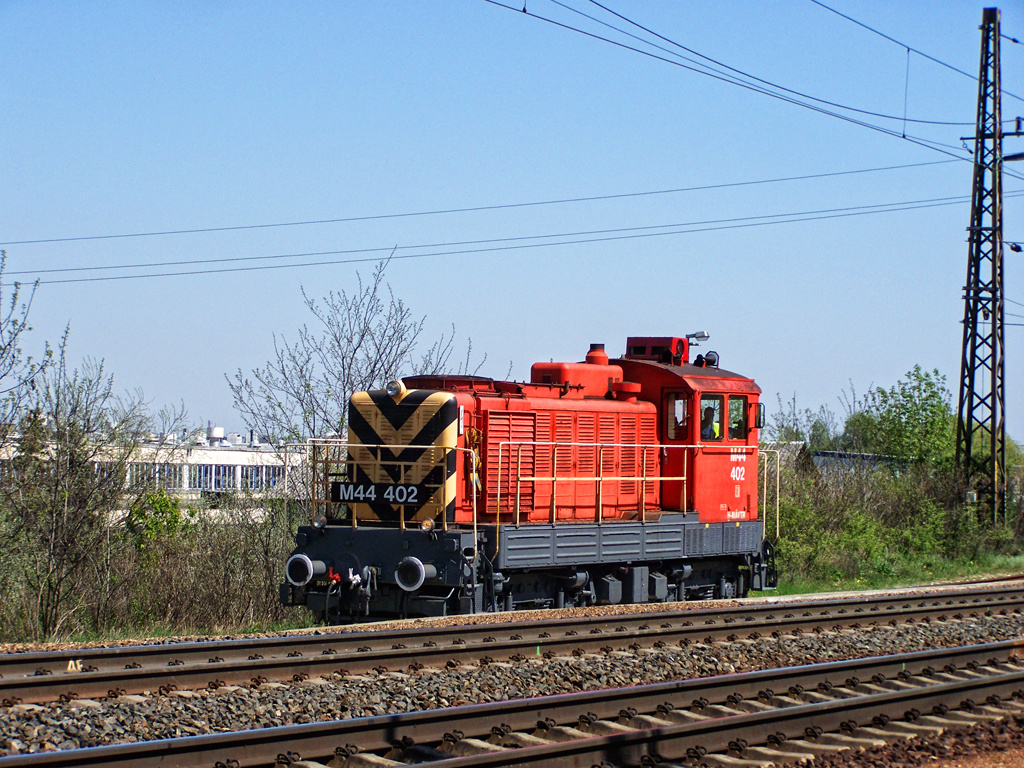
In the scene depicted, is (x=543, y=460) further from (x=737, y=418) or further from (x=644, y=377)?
(x=737, y=418)

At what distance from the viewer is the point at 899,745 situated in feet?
23.3

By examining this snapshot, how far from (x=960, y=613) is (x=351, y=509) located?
8.02 metres

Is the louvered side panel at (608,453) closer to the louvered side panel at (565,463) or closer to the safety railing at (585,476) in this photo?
the safety railing at (585,476)

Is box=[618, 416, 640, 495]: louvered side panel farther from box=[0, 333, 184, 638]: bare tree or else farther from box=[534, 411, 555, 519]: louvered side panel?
box=[0, 333, 184, 638]: bare tree

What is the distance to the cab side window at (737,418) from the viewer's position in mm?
15906

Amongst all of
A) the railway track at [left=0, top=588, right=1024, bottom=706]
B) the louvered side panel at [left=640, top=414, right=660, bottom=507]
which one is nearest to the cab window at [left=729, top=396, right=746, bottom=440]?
the louvered side panel at [left=640, top=414, right=660, bottom=507]

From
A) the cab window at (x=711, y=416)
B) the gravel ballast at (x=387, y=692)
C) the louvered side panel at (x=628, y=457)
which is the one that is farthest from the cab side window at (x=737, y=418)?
the gravel ballast at (x=387, y=692)

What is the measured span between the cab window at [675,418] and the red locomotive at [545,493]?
0.02 meters

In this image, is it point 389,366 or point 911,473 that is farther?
point 911,473

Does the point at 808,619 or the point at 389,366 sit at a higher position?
the point at 389,366

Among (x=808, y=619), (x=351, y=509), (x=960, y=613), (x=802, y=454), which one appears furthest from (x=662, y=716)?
(x=802, y=454)

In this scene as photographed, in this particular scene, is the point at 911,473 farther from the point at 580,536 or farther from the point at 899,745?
the point at 899,745

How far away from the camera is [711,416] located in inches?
612

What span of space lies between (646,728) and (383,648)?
11.3ft
